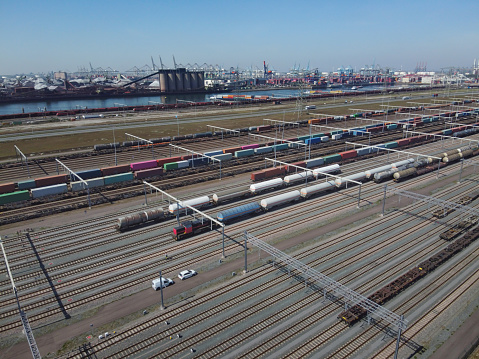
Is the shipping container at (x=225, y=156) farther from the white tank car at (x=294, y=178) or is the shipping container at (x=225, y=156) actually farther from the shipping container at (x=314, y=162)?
the white tank car at (x=294, y=178)

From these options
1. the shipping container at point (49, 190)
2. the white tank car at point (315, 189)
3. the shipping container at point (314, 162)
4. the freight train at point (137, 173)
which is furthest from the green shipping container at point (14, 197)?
the shipping container at point (314, 162)

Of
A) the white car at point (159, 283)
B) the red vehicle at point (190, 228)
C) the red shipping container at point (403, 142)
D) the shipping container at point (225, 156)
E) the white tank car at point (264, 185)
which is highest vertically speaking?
the red shipping container at point (403, 142)

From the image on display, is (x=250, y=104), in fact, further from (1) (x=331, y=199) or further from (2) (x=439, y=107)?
(1) (x=331, y=199)

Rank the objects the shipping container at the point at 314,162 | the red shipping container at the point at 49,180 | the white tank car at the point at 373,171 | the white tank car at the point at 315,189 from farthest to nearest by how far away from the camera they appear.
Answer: the shipping container at the point at 314,162, the white tank car at the point at 373,171, the red shipping container at the point at 49,180, the white tank car at the point at 315,189

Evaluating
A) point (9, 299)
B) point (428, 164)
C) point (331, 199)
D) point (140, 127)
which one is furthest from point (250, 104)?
point (9, 299)

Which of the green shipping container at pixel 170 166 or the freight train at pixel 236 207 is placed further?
the green shipping container at pixel 170 166
